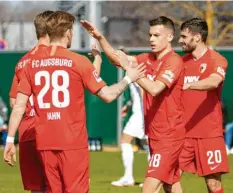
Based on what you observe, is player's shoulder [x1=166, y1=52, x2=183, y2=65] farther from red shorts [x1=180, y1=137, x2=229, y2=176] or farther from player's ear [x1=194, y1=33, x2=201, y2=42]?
red shorts [x1=180, y1=137, x2=229, y2=176]

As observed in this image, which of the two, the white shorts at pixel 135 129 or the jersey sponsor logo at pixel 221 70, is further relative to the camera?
the white shorts at pixel 135 129

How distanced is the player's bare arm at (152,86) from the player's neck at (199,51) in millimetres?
1268

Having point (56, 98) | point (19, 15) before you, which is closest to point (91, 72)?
point (56, 98)

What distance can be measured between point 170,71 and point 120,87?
123 centimetres

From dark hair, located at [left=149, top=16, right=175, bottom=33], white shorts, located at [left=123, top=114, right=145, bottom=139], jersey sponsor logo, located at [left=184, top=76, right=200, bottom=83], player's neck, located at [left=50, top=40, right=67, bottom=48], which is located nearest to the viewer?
player's neck, located at [left=50, top=40, right=67, bottom=48]

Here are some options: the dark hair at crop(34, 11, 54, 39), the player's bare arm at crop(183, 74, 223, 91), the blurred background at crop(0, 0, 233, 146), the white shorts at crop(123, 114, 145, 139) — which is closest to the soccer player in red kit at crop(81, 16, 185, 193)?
the player's bare arm at crop(183, 74, 223, 91)

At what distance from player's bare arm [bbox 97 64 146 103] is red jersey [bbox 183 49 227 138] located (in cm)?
196

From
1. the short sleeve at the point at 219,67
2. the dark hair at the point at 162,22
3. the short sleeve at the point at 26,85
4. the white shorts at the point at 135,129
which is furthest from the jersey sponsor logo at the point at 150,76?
the white shorts at the point at 135,129

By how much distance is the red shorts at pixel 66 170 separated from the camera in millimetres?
9062

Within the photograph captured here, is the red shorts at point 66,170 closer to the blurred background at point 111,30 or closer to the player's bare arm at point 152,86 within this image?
the player's bare arm at point 152,86

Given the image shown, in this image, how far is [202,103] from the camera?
11086 mm

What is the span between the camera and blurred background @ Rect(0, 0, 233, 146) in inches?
954

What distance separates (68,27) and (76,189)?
1.48 metres

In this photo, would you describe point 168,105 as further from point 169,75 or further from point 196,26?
point 196,26
